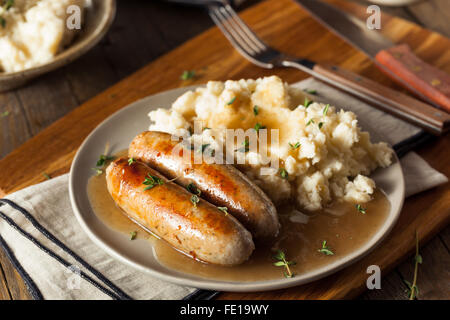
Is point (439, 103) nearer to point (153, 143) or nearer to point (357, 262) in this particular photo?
point (357, 262)

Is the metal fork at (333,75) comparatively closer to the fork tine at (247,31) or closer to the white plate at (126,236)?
the fork tine at (247,31)

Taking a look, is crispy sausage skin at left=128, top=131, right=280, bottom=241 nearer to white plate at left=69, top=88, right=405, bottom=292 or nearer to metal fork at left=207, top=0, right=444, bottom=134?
white plate at left=69, top=88, right=405, bottom=292

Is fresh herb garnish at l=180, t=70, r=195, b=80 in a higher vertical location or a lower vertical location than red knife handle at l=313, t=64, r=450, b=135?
higher

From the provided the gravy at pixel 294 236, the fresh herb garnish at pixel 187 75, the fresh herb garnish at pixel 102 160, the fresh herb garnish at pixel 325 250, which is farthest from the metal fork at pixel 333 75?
the fresh herb garnish at pixel 102 160

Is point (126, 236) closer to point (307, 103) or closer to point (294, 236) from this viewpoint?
point (294, 236)

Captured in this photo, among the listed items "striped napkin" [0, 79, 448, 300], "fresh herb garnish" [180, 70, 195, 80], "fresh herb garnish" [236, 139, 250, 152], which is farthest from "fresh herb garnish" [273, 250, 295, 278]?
"fresh herb garnish" [180, 70, 195, 80]

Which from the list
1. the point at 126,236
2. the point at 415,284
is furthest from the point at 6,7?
the point at 415,284
